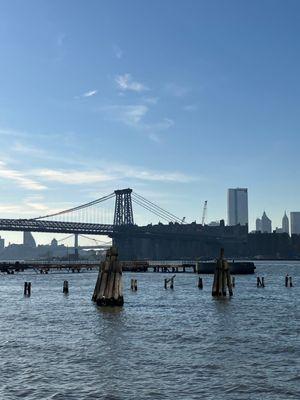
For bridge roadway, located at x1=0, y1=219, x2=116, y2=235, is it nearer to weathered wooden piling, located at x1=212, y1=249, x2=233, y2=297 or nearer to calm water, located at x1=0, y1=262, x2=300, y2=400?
weathered wooden piling, located at x1=212, y1=249, x2=233, y2=297

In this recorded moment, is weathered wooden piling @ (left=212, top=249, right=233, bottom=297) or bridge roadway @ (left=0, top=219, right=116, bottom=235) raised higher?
bridge roadway @ (left=0, top=219, right=116, bottom=235)

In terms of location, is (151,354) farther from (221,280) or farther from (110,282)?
(221,280)

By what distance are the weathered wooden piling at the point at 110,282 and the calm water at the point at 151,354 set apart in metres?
1.80

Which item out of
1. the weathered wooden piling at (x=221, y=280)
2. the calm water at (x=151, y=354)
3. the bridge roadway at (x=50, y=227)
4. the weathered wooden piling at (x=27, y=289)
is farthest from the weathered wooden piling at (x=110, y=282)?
the bridge roadway at (x=50, y=227)

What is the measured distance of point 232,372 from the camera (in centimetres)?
2152

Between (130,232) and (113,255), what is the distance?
152630 millimetres

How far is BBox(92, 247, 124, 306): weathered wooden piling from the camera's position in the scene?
46.0 meters

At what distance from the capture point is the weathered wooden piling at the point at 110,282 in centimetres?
4597

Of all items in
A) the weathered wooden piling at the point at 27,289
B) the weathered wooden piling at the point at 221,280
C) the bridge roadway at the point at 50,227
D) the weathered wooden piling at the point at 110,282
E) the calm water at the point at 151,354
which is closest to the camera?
the calm water at the point at 151,354

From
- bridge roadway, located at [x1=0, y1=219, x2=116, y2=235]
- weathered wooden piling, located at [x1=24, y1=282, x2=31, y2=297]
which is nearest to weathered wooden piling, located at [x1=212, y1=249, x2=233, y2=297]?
weathered wooden piling, located at [x1=24, y1=282, x2=31, y2=297]

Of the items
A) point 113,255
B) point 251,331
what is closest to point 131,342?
point 251,331

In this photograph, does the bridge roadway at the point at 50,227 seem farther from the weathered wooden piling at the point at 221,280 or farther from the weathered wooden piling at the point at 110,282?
the weathered wooden piling at the point at 110,282

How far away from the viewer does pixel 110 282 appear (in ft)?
153

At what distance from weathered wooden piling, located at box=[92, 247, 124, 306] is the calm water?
70.9 inches
